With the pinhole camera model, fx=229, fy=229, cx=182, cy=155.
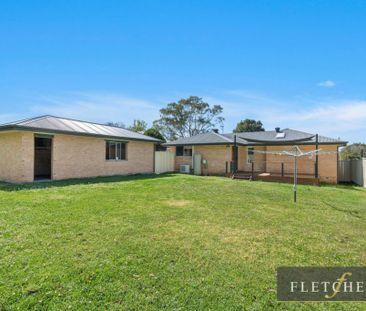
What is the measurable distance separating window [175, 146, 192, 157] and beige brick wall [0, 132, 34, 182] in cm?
1110

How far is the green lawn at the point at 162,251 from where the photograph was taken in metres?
2.59

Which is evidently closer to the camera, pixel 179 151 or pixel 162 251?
pixel 162 251

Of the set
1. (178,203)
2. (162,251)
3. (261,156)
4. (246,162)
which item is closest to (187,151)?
(246,162)

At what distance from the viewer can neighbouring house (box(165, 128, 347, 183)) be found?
1499 centimetres

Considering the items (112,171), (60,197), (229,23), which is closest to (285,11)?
(229,23)

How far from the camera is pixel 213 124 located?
40.6 meters

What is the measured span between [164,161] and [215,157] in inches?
166

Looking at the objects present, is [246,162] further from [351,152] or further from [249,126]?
[249,126]

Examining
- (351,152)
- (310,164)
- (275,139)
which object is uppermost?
(275,139)

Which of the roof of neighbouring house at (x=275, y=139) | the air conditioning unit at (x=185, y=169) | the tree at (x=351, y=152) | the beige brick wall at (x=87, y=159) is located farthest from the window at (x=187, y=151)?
the tree at (x=351, y=152)

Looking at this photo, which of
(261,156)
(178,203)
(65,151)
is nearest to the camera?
(178,203)

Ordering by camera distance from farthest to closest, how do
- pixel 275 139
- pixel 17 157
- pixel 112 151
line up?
pixel 275 139 → pixel 112 151 → pixel 17 157

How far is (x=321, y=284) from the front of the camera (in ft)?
9.80

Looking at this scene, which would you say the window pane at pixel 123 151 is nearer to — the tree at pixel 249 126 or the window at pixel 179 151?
the window at pixel 179 151
